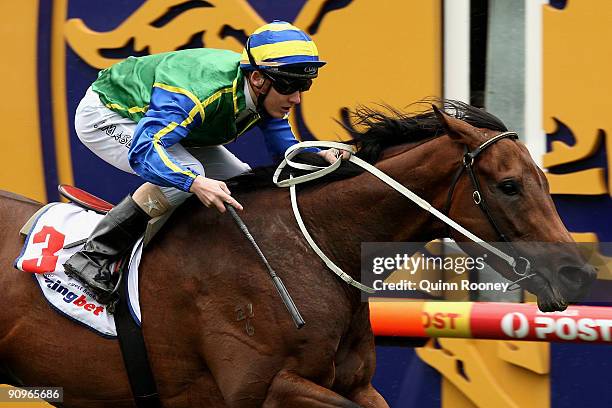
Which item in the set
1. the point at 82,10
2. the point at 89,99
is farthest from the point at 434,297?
the point at 82,10

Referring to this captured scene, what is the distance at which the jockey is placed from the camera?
12.0 ft

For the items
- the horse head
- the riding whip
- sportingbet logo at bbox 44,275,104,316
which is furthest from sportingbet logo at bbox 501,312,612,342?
sportingbet logo at bbox 44,275,104,316

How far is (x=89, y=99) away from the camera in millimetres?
4195

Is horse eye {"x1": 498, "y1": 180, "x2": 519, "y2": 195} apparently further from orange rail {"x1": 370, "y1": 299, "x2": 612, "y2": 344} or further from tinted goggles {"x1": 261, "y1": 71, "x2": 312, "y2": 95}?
orange rail {"x1": 370, "y1": 299, "x2": 612, "y2": 344}

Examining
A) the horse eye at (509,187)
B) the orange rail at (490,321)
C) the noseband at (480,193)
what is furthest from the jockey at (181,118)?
the orange rail at (490,321)

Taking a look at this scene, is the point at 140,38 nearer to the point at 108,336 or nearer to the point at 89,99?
the point at 89,99

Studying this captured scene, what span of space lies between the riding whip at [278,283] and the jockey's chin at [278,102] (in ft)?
1.26

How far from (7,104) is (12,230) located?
189cm

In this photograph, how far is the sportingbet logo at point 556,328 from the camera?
450cm

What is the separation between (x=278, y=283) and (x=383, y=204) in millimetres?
452

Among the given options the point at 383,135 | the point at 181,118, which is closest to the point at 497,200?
the point at 383,135

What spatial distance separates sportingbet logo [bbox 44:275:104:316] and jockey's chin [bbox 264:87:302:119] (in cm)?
96

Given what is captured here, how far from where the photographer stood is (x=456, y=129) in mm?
3566

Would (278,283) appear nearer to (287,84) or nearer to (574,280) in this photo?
(287,84)
